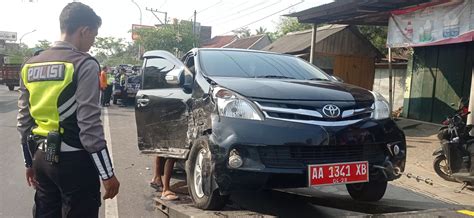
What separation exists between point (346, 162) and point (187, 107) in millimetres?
1578

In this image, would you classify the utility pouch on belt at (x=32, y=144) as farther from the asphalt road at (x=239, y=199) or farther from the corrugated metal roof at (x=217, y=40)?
the corrugated metal roof at (x=217, y=40)

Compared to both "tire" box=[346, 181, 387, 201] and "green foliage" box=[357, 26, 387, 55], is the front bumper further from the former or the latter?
"green foliage" box=[357, 26, 387, 55]

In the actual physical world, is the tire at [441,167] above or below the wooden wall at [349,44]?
below

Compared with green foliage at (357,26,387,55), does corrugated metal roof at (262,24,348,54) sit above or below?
below

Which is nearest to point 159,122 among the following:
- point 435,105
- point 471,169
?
point 471,169

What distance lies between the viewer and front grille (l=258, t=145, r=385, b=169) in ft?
11.7

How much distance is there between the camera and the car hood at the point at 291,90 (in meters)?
3.76

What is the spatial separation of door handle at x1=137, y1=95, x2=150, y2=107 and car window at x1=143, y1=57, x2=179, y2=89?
17 cm

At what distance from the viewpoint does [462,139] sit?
22.7ft

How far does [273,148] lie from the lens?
356cm

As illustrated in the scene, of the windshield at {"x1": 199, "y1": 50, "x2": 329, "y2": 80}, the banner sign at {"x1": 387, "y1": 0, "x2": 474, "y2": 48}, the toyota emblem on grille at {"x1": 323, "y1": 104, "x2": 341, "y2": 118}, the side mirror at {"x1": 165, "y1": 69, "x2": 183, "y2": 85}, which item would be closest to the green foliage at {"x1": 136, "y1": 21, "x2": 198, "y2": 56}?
the banner sign at {"x1": 387, "y1": 0, "x2": 474, "y2": 48}

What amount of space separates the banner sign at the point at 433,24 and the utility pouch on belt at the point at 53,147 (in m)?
8.49

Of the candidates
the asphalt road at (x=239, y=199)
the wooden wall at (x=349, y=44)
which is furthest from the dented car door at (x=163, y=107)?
the wooden wall at (x=349, y=44)

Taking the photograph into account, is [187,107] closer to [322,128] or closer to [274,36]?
[322,128]
